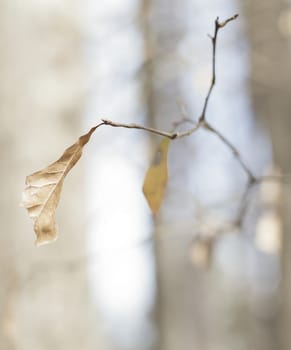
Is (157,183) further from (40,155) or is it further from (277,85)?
(277,85)

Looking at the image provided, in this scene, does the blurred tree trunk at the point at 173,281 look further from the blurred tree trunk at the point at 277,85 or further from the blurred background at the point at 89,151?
the blurred background at the point at 89,151

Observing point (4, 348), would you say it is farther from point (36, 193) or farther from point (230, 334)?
point (230, 334)

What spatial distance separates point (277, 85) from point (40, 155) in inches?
69.3

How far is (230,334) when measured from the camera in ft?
14.5

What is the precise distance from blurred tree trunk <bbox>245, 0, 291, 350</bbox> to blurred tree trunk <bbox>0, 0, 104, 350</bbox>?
4.31ft

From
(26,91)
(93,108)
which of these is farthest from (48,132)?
(93,108)

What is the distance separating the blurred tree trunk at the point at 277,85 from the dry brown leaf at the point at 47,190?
6.41 feet

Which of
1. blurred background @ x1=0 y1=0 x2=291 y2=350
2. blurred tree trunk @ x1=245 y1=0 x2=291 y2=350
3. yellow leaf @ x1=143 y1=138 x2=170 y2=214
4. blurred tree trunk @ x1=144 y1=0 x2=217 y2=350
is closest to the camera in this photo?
yellow leaf @ x1=143 y1=138 x2=170 y2=214

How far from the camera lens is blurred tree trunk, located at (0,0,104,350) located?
1.24 m

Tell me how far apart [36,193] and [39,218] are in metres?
0.02

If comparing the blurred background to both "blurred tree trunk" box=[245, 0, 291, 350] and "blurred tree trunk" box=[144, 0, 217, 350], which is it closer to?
"blurred tree trunk" box=[245, 0, 291, 350]

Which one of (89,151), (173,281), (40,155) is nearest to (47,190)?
(40,155)

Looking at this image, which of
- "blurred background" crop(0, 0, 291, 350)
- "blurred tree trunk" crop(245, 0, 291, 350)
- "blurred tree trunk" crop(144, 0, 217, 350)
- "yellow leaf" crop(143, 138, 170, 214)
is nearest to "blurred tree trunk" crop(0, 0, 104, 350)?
"blurred background" crop(0, 0, 291, 350)

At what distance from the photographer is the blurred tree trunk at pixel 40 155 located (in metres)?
1.24
